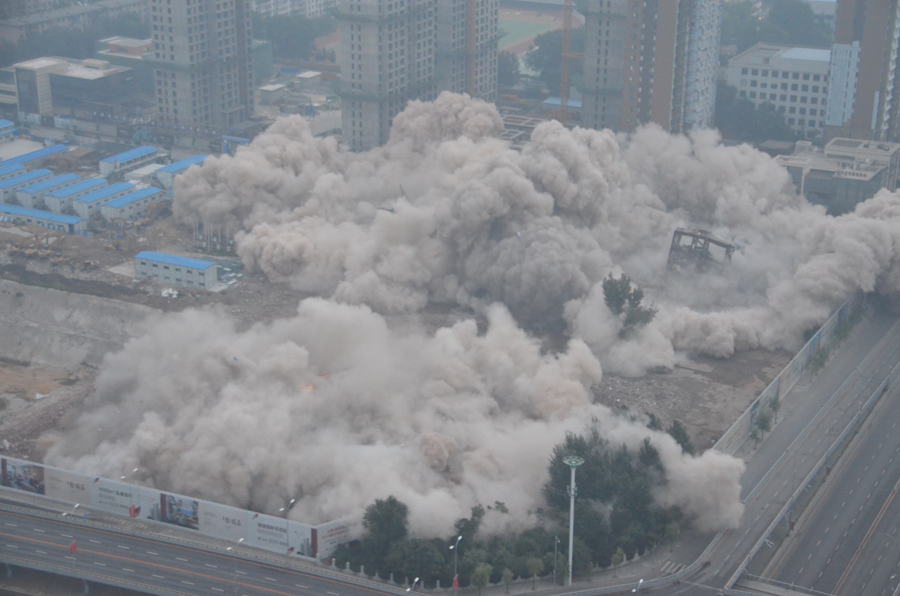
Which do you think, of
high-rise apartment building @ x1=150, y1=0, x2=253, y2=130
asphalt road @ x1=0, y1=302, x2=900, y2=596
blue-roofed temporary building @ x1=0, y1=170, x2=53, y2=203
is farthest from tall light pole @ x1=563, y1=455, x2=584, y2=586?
high-rise apartment building @ x1=150, y1=0, x2=253, y2=130

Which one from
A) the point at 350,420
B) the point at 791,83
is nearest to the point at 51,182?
the point at 350,420

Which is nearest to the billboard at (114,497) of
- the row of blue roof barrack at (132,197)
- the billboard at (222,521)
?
the billboard at (222,521)

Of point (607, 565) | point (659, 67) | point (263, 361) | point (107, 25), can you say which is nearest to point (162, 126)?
point (107, 25)

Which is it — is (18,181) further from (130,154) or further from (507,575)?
(507,575)

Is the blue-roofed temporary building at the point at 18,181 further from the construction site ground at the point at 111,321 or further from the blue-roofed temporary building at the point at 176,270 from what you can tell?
the blue-roofed temporary building at the point at 176,270

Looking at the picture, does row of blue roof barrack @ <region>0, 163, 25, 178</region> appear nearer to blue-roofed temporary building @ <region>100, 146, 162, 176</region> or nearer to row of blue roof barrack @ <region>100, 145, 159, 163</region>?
blue-roofed temporary building @ <region>100, 146, 162, 176</region>

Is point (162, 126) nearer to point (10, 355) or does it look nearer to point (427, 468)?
point (10, 355)
